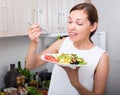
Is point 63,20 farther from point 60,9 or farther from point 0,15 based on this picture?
point 0,15

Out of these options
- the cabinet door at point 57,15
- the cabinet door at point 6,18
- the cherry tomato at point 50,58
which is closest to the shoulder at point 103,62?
the cherry tomato at point 50,58

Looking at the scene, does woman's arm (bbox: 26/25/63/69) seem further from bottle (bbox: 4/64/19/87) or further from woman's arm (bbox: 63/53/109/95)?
bottle (bbox: 4/64/19/87)

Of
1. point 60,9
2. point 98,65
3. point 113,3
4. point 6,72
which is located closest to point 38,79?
point 6,72

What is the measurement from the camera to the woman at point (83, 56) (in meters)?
1.26

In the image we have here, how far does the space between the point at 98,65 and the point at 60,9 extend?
1.12 meters

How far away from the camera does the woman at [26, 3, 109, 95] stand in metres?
1.26

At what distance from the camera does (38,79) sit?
97.0 inches

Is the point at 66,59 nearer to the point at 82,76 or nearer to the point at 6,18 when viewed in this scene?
the point at 82,76

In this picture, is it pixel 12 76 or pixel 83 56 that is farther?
pixel 12 76

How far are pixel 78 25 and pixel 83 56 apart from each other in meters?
0.19

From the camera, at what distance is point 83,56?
53.1 inches

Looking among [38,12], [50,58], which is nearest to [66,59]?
[50,58]

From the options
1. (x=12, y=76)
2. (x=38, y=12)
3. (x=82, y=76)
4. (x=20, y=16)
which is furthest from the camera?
(x=12, y=76)

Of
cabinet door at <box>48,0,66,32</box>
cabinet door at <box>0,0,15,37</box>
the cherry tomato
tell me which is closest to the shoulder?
the cherry tomato
